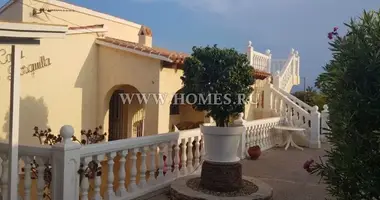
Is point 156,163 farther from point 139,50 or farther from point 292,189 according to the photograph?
point 139,50

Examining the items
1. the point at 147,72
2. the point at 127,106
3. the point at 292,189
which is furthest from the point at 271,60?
the point at 292,189

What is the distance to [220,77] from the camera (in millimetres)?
5777

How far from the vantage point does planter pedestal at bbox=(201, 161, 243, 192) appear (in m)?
5.91

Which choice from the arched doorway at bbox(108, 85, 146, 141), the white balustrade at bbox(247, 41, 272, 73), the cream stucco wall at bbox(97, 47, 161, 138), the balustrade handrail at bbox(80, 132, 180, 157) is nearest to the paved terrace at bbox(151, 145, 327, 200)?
the balustrade handrail at bbox(80, 132, 180, 157)

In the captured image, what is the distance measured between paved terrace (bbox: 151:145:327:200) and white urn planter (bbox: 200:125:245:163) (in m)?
1.07

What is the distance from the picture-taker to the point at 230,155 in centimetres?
611

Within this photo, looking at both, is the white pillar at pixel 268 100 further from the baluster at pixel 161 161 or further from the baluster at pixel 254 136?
the baluster at pixel 161 161

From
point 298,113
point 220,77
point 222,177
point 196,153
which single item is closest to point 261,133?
point 298,113

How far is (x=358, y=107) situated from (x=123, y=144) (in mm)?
3420

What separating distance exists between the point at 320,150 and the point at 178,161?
730cm

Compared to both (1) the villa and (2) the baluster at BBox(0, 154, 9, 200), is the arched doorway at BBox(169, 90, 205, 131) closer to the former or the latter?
(1) the villa

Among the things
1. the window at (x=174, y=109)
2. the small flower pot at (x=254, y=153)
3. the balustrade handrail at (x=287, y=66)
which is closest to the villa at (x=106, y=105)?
the small flower pot at (x=254, y=153)

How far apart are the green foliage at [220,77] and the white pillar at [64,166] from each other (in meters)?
2.19

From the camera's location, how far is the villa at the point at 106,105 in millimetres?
5512
